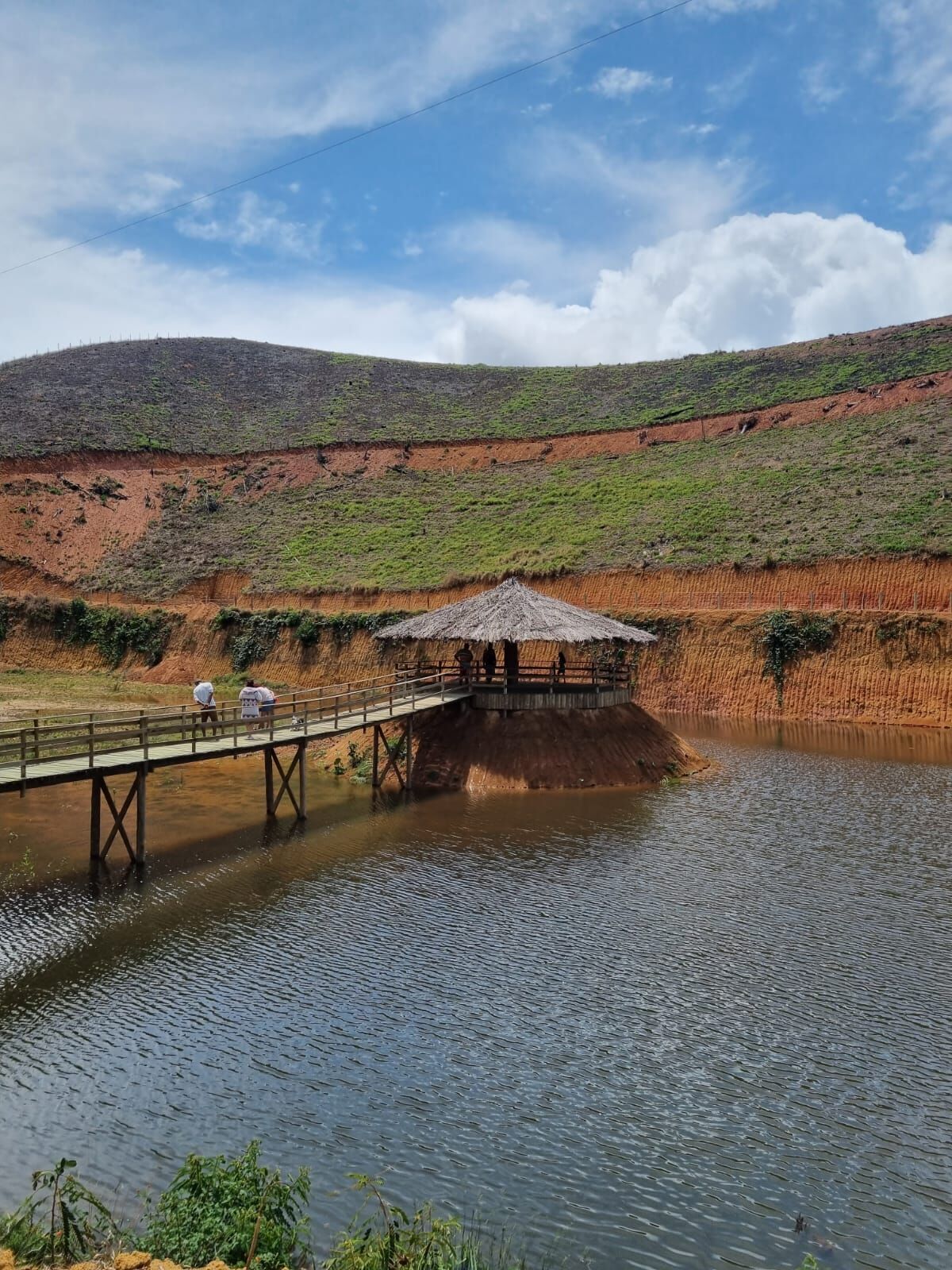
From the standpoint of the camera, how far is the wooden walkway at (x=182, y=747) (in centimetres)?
1752

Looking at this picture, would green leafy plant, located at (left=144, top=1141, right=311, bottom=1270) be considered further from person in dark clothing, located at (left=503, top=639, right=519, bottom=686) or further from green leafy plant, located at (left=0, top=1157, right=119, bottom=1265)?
person in dark clothing, located at (left=503, top=639, right=519, bottom=686)

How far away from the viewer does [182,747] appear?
68.8 ft

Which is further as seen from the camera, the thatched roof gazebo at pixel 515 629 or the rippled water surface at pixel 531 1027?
the thatched roof gazebo at pixel 515 629

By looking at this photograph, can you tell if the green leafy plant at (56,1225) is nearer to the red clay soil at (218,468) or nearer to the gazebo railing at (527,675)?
the gazebo railing at (527,675)

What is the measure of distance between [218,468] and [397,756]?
5710 cm

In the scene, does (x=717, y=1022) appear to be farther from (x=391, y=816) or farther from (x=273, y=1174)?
(x=391, y=816)

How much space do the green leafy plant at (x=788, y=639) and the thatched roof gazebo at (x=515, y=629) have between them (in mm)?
13521

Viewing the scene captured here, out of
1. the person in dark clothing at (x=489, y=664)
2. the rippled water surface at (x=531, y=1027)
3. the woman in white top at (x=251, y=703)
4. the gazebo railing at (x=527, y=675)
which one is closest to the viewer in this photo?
the rippled water surface at (x=531, y=1027)

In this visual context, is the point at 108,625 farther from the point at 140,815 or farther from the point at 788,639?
the point at 140,815

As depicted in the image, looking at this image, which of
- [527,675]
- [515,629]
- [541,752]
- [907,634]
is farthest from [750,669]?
[541,752]

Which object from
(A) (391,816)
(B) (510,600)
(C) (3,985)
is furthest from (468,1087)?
(B) (510,600)

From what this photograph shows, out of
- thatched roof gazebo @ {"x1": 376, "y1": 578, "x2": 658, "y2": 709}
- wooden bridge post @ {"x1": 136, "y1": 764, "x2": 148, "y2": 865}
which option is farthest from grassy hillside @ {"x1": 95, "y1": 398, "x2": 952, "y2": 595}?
wooden bridge post @ {"x1": 136, "y1": 764, "x2": 148, "y2": 865}

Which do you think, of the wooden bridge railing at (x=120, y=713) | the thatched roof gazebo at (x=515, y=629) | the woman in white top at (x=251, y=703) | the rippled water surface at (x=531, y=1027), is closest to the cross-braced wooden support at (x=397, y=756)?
the wooden bridge railing at (x=120, y=713)

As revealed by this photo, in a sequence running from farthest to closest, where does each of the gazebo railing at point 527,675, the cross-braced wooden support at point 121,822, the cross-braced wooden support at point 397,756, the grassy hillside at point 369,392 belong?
the grassy hillside at point 369,392 → the gazebo railing at point 527,675 → the cross-braced wooden support at point 397,756 → the cross-braced wooden support at point 121,822
